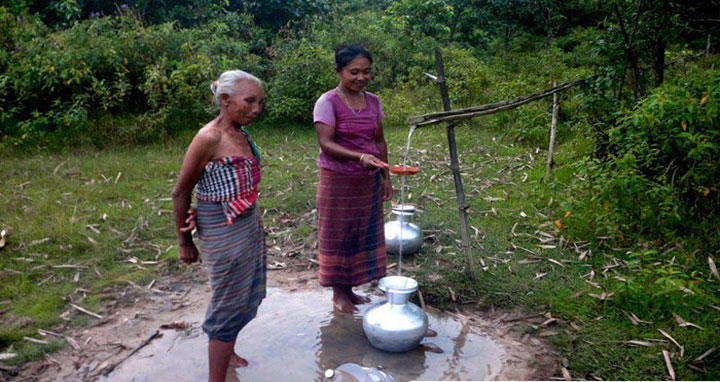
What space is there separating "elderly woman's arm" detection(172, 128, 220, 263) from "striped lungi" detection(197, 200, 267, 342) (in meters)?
0.07

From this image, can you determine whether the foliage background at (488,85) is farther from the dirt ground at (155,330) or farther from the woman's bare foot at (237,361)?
the woman's bare foot at (237,361)

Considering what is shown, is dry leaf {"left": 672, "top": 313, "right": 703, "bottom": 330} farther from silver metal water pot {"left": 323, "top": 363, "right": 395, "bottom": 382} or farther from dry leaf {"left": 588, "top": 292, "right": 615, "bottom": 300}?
silver metal water pot {"left": 323, "top": 363, "right": 395, "bottom": 382}

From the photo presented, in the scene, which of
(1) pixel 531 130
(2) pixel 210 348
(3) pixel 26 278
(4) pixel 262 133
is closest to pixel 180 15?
(4) pixel 262 133

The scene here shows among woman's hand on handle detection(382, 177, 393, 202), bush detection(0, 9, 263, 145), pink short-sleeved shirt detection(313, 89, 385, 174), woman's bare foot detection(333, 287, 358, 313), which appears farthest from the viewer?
bush detection(0, 9, 263, 145)

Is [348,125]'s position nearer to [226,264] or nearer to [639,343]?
[226,264]

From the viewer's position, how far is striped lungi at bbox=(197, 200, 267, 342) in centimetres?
296

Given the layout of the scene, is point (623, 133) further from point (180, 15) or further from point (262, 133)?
point (180, 15)

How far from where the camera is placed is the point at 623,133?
5156 mm

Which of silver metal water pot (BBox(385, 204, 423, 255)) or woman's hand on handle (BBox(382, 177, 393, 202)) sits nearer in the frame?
woman's hand on handle (BBox(382, 177, 393, 202))

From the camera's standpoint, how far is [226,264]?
2961 millimetres

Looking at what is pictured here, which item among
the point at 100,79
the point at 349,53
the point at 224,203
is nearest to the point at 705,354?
the point at 349,53

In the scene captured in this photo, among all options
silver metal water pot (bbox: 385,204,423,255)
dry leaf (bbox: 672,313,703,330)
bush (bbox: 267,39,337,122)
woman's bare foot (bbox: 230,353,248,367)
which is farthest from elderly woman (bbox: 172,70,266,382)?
bush (bbox: 267,39,337,122)

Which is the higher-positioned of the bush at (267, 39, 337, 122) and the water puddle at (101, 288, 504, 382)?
the bush at (267, 39, 337, 122)

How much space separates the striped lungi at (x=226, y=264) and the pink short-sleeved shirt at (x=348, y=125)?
925 millimetres
